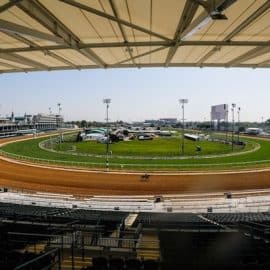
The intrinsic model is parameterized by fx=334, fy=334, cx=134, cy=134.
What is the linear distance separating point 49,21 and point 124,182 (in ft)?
71.9

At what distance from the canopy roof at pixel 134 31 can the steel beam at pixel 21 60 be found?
0.03m

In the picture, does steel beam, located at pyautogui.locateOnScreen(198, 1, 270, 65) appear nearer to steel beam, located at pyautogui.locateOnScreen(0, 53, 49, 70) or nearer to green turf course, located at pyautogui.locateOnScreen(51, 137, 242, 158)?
steel beam, located at pyautogui.locateOnScreen(0, 53, 49, 70)

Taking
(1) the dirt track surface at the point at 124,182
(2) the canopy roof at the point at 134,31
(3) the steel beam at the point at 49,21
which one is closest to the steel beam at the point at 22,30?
(2) the canopy roof at the point at 134,31

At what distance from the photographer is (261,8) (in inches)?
277

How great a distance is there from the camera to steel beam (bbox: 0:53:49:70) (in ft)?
36.0

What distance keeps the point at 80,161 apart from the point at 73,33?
30356 mm

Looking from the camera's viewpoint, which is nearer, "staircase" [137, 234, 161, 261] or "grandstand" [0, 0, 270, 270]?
"grandstand" [0, 0, 270, 270]

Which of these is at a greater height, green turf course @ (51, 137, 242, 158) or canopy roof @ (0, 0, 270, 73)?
canopy roof @ (0, 0, 270, 73)

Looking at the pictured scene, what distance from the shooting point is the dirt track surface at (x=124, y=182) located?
1049 inches

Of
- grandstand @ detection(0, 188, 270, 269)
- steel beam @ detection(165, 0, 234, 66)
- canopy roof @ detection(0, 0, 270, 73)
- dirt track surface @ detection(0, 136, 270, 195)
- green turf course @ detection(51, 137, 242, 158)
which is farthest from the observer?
green turf course @ detection(51, 137, 242, 158)

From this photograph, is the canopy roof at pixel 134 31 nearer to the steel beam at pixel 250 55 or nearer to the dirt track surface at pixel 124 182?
the steel beam at pixel 250 55

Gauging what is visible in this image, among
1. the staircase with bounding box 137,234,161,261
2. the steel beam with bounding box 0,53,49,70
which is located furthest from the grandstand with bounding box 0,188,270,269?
the steel beam with bounding box 0,53,49,70

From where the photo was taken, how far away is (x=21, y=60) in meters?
11.9

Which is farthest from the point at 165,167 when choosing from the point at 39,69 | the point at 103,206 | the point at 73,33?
the point at 73,33
